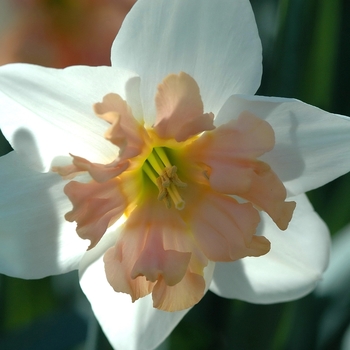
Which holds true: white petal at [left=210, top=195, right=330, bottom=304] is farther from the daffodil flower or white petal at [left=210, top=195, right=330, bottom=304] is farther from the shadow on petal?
the shadow on petal

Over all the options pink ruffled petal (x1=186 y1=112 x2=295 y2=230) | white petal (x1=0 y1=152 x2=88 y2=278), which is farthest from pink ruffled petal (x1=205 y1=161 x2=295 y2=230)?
white petal (x1=0 y1=152 x2=88 y2=278)

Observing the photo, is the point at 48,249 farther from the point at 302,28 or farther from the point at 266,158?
the point at 302,28

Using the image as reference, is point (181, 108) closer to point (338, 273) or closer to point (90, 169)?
point (90, 169)

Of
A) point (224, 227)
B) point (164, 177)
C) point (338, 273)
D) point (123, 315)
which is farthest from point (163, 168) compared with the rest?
point (338, 273)

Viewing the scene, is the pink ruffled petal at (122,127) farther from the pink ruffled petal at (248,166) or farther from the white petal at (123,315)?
the white petal at (123,315)

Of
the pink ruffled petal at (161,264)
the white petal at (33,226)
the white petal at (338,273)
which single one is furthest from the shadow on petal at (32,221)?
the white petal at (338,273)

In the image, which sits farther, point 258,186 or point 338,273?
point 338,273
